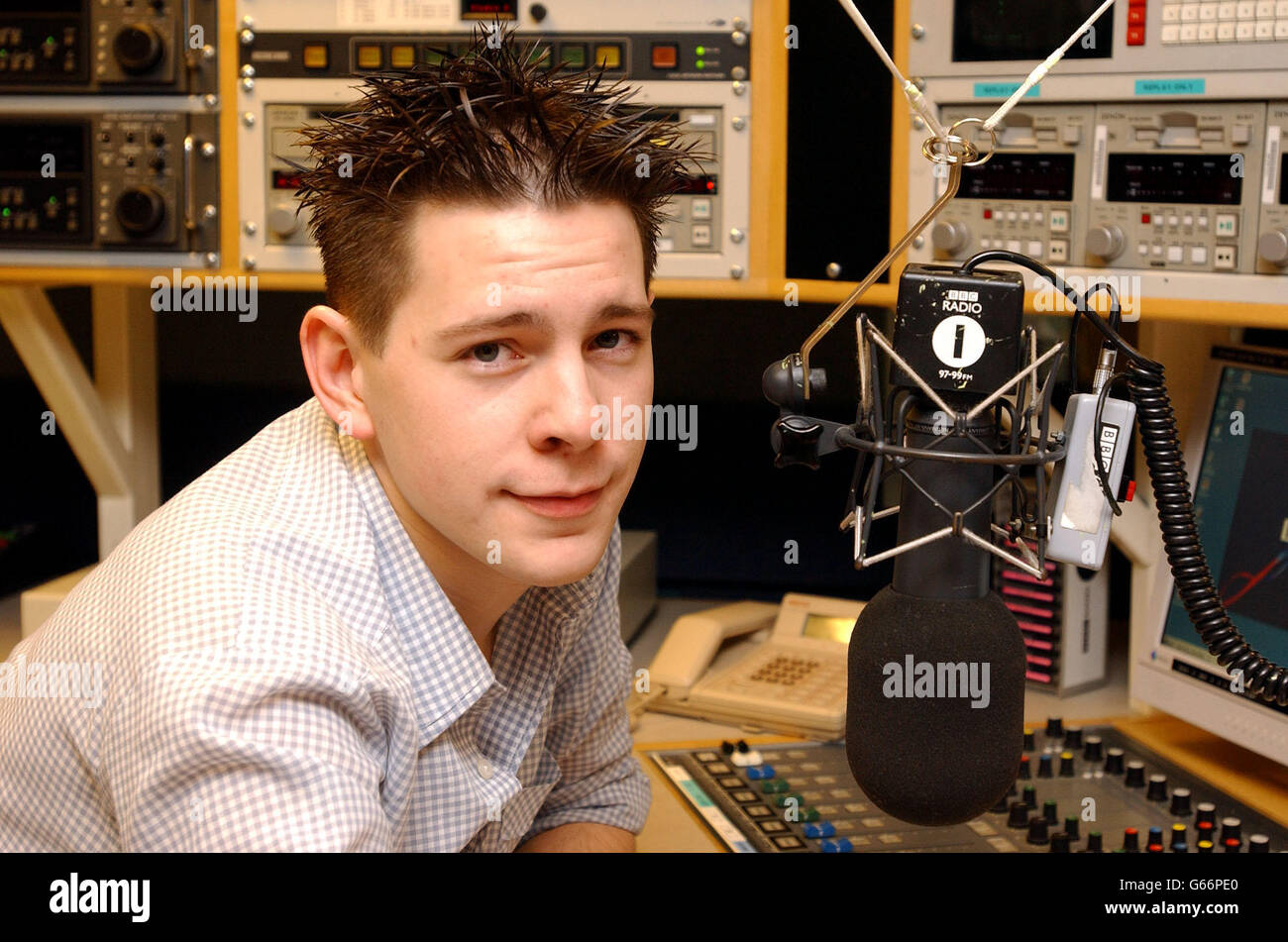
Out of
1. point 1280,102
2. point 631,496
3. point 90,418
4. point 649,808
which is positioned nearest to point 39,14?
point 90,418

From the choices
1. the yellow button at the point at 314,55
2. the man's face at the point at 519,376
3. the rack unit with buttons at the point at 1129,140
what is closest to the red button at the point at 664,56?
the rack unit with buttons at the point at 1129,140

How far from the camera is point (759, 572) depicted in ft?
6.67

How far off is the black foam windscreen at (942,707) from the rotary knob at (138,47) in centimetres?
128

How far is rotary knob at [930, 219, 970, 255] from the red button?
0.36 m

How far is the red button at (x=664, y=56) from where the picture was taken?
1530 millimetres

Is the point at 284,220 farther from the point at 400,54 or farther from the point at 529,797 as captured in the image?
the point at 529,797

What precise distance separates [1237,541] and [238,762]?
102 centimetres

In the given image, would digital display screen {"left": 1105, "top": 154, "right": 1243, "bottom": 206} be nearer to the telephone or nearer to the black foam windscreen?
the telephone

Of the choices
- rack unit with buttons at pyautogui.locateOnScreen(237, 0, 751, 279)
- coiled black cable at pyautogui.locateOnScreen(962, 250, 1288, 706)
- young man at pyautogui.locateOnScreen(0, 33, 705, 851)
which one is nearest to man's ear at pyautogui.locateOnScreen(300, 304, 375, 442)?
young man at pyautogui.locateOnScreen(0, 33, 705, 851)

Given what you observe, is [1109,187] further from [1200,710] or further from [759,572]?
[759,572]

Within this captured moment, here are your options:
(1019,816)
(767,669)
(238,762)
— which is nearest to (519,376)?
→ (238,762)

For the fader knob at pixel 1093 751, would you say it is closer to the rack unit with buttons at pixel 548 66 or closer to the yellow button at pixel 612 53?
the rack unit with buttons at pixel 548 66

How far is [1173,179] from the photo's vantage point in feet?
4.26
